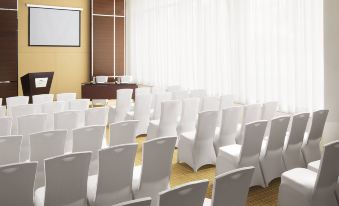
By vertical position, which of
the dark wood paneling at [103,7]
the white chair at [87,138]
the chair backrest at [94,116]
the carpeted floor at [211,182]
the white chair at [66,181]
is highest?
the dark wood paneling at [103,7]

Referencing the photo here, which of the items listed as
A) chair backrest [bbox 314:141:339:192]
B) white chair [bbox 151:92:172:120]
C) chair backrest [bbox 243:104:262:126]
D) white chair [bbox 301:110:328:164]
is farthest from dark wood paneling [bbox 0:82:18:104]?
chair backrest [bbox 314:141:339:192]

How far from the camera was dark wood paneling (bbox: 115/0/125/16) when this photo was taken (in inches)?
577

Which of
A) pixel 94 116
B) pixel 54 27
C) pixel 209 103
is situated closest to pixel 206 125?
pixel 209 103

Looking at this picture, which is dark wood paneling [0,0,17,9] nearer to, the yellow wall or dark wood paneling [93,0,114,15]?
the yellow wall

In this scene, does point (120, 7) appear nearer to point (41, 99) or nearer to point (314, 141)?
point (41, 99)

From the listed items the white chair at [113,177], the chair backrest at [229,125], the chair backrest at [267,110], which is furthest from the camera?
the chair backrest at [267,110]

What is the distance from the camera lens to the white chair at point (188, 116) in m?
6.58

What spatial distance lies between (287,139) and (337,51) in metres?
1.85

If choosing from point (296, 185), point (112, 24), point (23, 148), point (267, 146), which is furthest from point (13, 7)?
point (296, 185)

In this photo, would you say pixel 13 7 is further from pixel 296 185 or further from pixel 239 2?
pixel 296 185

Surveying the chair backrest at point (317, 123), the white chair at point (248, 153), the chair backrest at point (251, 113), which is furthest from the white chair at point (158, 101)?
the chair backrest at point (317, 123)

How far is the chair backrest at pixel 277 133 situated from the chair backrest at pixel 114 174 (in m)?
2.10

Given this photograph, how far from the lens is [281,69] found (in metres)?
7.68

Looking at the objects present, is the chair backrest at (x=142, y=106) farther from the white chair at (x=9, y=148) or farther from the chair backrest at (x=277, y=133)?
the white chair at (x=9, y=148)
